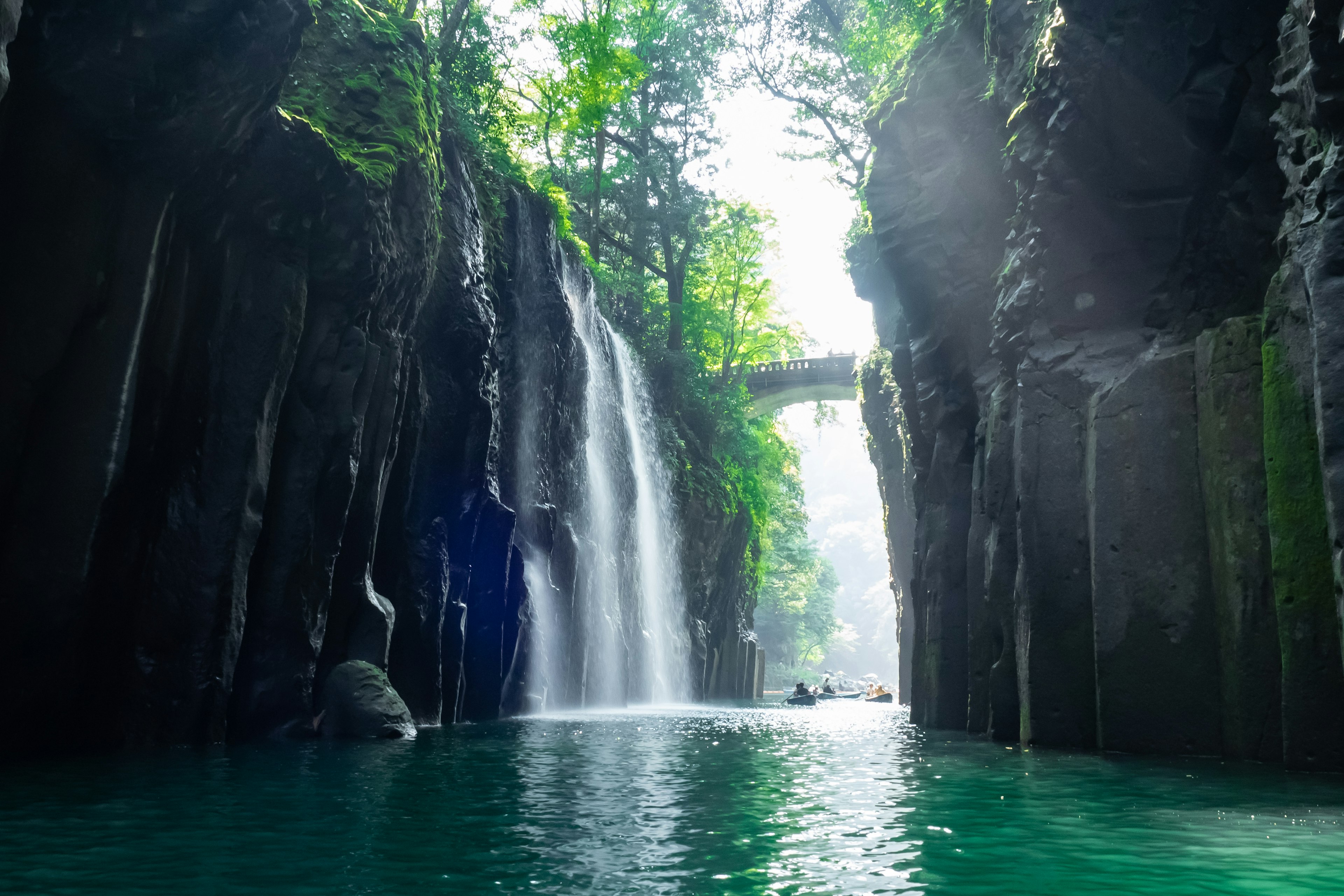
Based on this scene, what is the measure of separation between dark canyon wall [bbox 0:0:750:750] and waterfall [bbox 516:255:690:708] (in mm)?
4541

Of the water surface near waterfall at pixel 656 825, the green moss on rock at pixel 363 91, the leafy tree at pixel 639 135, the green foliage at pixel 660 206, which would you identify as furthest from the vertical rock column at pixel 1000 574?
the leafy tree at pixel 639 135

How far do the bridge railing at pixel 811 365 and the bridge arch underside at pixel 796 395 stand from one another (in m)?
0.71

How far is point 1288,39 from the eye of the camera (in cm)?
959

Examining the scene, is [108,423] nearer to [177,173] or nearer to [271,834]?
[177,173]

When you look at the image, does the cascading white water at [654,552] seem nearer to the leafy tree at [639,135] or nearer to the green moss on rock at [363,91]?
the leafy tree at [639,135]

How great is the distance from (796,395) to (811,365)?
2034mm

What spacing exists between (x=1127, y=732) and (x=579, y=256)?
1992 centimetres

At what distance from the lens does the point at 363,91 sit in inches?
562

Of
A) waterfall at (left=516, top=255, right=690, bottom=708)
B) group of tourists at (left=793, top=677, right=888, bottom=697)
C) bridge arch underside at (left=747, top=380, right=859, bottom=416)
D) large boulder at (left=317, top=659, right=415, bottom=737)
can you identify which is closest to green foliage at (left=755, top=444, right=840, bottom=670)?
bridge arch underside at (left=747, top=380, right=859, bottom=416)

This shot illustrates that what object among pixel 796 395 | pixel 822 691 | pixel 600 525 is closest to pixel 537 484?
pixel 600 525

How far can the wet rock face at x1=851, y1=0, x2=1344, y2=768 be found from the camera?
349 inches

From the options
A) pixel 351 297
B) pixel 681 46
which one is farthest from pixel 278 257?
pixel 681 46

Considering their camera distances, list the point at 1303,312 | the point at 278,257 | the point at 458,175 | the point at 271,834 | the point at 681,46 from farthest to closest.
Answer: the point at 681,46 < the point at 458,175 < the point at 278,257 < the point at 1303,312 < the point at 271,834

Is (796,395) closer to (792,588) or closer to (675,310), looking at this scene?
(675,310)
